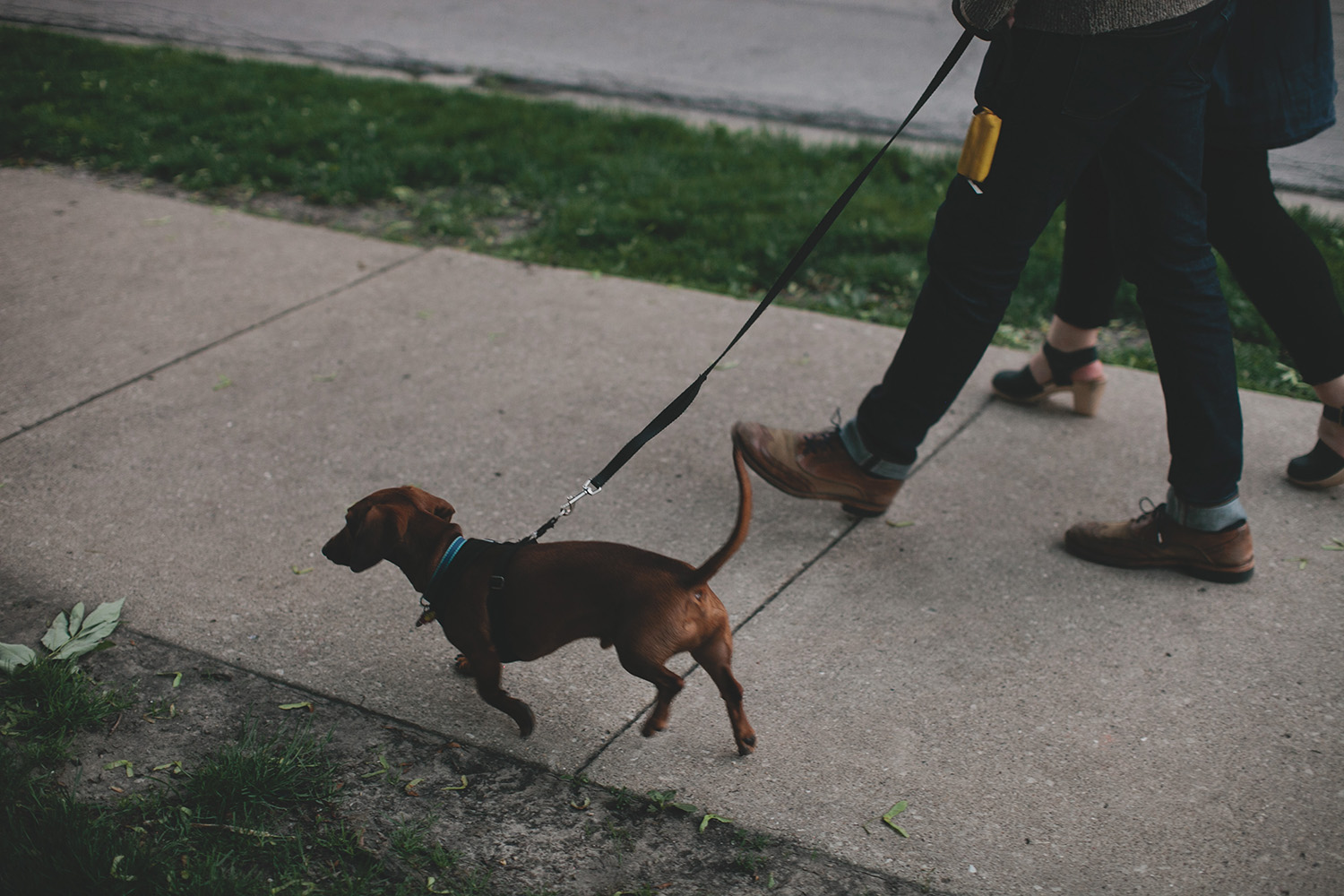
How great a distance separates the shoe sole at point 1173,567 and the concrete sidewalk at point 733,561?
0.03 meters

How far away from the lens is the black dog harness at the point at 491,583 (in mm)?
2066

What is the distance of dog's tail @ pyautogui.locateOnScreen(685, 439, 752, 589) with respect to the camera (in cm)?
187

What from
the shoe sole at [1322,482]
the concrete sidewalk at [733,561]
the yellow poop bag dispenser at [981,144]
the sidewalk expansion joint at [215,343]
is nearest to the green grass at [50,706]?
the concrete sidewalk at [733,561]

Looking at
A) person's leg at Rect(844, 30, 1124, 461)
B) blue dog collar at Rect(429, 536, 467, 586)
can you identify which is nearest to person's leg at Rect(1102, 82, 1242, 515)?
person's leg at Rect(844, 30, 1124, 461)

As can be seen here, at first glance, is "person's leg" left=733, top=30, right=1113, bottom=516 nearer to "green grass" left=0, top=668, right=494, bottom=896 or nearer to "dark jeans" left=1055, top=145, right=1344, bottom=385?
"dark jeans" left=1055, top=145, right=1344, bottom=385

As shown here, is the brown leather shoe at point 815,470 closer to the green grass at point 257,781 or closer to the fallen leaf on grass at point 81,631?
the green grass at point 257,781

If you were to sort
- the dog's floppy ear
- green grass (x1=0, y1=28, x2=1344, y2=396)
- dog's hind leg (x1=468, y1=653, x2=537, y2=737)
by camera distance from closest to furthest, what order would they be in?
dog's hind leg (x1=468, y1=653, x2=537, y2=737) → the dog's floppy ear → green grass (x1=0, y1=28, x2=1344, y2=396)

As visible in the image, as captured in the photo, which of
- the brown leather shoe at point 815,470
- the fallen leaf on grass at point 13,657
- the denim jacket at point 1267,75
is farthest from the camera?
the brown leather shoe at point 815,470

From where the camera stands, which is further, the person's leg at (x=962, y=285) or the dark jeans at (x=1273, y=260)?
the dark jeans at (x=1273, y=260)

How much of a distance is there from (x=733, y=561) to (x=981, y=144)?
1.27 m

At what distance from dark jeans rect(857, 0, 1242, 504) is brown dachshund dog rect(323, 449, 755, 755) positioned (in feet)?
3.31

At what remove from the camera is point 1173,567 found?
2.80 meters

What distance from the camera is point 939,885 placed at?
6.29 ft

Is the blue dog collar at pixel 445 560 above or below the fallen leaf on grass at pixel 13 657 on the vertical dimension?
above
